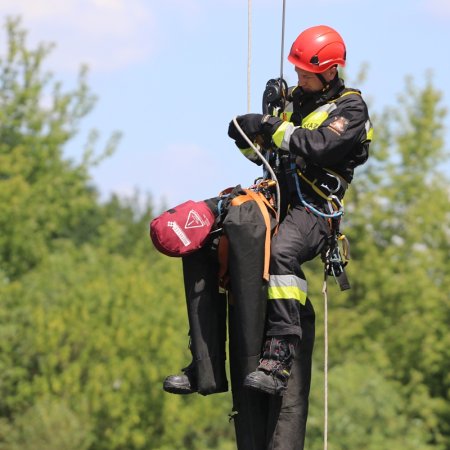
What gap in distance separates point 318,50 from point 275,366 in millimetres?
1642

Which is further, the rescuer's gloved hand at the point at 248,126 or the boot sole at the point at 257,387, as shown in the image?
the rescuer's gloved hand at the point at 248,126

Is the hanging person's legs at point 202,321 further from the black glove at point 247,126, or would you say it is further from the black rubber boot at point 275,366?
the black glove at point 247,126

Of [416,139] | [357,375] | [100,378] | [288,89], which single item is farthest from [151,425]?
[288,89]

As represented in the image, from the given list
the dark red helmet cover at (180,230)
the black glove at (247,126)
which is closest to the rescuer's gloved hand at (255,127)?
the black glove at (247,126)

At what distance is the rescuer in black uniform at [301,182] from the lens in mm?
6078

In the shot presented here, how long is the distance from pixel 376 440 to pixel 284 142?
23970 mm

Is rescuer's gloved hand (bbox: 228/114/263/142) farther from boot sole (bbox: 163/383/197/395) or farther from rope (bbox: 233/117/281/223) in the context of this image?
boot sole (bbox: 163/383/197/395)

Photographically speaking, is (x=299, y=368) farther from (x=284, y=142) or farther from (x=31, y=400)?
(x=31, y=400)

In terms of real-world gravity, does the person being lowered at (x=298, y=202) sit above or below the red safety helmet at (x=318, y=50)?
below

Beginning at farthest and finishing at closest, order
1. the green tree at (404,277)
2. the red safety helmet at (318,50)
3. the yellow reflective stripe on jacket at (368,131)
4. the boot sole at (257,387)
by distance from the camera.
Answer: the green tree at (404,277) < the yellow reflective stripe on jacket at (368,131) < the red safety helmet at (318,50) < the boot sole at (257,387)

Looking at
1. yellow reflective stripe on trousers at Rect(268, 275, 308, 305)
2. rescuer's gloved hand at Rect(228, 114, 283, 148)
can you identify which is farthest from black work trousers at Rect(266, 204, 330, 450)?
rescuer's gloved hand at Rect(228, 114, 283, 148)

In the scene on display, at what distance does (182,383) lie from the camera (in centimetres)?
632

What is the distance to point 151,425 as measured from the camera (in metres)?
34.5

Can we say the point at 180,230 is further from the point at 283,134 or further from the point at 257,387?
the point at 257,387
